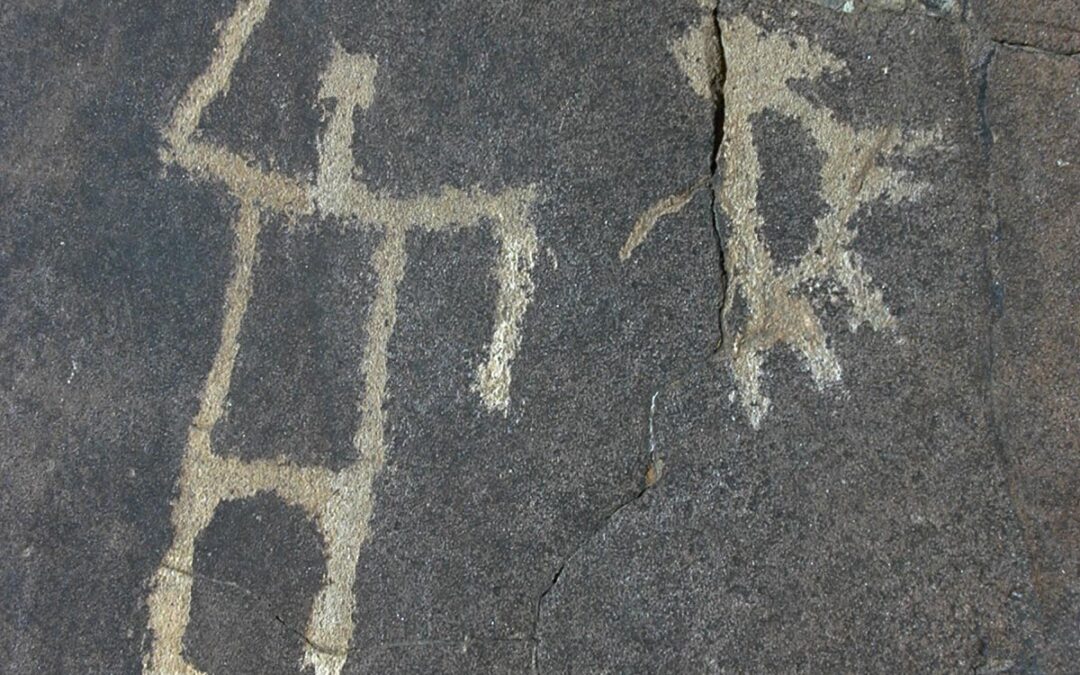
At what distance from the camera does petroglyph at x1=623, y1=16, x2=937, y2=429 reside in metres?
1.92

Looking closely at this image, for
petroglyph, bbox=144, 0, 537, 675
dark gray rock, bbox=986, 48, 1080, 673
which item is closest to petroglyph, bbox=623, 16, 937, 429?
dark gray rock, bbox=986, 48, 1080, 673

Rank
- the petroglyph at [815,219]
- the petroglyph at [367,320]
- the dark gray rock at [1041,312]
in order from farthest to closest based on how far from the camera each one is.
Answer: the petroglyph at [367,320] < the petroglyph at [815,219] < the dark gray rock at [1041,312]

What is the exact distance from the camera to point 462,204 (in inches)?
82.6

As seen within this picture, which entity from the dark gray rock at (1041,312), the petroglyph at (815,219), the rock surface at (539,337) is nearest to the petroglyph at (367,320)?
the rock surface at (539,337)

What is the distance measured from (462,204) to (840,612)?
115 cm

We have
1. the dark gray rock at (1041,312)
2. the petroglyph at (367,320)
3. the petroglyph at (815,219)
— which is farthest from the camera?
the petroglyph at (367,320)

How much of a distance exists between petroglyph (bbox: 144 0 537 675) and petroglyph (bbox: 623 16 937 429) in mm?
348

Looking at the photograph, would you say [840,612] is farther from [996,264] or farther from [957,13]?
[957,13]

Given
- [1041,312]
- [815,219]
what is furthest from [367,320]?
[1041,312]

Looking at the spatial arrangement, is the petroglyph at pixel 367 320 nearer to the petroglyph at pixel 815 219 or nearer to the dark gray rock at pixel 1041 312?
the petroglyph at pixel 815 219

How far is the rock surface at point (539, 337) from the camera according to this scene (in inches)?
73.1

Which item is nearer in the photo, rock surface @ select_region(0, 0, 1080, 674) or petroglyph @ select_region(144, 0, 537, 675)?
rock surface @ select_region(0, 0, 1080, 674)

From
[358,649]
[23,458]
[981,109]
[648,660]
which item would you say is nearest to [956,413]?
[981,109]

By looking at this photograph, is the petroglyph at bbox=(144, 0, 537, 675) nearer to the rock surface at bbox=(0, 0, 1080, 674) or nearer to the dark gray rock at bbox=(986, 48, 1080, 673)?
the rock surface at bbox=(0, 0, 1080, 674)
